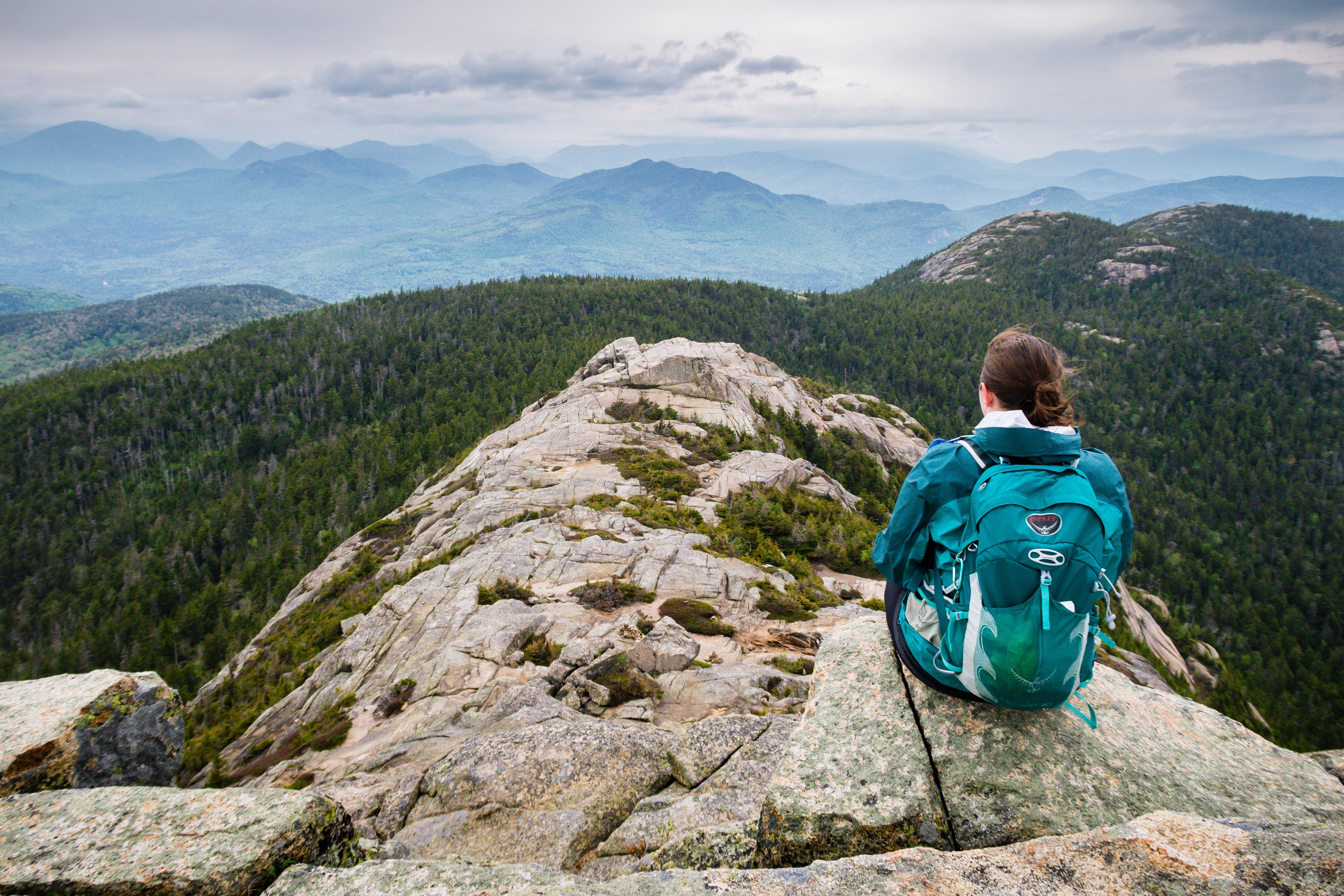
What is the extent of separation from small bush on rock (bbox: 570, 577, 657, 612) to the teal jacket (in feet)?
50.9

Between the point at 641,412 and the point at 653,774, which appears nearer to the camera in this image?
the point at 653,774

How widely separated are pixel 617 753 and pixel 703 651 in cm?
796

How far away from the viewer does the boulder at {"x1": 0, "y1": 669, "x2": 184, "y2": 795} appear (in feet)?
26.3

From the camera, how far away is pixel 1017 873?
5359mm

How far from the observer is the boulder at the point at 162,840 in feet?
18.5

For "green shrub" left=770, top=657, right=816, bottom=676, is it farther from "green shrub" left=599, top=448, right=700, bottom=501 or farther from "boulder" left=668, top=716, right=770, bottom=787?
"green shrub" left=599, top=448, right=700, bottom=501

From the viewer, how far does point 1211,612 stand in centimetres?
10650

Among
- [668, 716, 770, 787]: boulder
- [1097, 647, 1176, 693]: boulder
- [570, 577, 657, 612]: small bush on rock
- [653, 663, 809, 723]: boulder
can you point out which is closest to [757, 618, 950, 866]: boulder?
[668, 716, 770, 787]: boulder

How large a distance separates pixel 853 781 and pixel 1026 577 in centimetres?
328

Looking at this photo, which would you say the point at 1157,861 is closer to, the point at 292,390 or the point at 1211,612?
the point at 1211,612

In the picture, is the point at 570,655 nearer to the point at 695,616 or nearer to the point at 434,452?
the point at 695,616

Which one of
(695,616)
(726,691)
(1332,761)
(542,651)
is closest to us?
(1332,761)

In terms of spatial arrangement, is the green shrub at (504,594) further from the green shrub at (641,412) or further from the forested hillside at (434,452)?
the forested hillside at (434,452)

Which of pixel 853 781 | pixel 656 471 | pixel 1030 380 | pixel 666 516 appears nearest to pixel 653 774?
pixel 853 781
